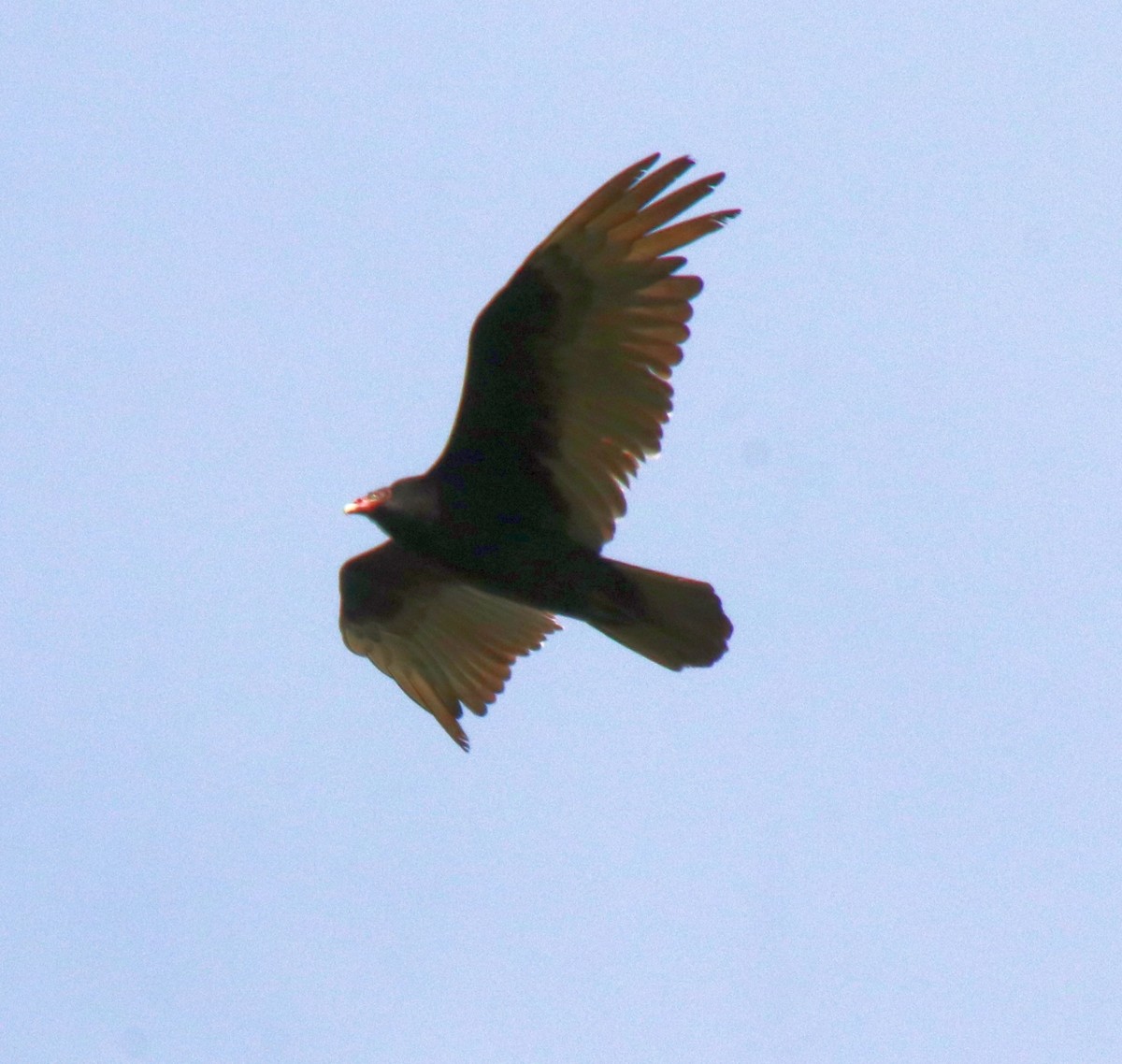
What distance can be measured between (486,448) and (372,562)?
1.22 metres

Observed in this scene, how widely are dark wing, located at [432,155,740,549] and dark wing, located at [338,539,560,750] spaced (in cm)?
100

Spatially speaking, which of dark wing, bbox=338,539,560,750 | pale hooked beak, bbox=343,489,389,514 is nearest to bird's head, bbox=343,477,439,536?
pale hooked beak, bbox=343,489,389,514

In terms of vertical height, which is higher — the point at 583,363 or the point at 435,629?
the point at 583,363

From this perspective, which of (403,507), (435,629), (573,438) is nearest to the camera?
(403,507)

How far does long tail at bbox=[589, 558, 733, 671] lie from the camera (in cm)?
794

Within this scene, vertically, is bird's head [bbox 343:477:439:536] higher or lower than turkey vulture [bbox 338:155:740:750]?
lower

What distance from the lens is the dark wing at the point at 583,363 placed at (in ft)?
25.2

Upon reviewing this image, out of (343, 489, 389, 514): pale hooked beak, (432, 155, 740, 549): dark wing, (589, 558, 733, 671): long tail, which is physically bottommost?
(343, 489, 389, 514): pale hooked beak

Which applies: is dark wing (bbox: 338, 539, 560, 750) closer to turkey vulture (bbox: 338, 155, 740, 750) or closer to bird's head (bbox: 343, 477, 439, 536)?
turkey vulture (bbox: 338, 155, 740, 750)

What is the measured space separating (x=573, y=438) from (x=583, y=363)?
1.09ft

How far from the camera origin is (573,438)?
319 inches

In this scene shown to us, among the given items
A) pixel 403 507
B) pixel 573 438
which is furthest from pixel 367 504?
pixel 573 438

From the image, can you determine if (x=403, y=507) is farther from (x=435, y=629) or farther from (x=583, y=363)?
(x=435, y=629)

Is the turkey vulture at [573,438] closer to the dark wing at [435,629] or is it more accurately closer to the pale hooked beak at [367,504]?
the pale hooked beak at [367,504]
